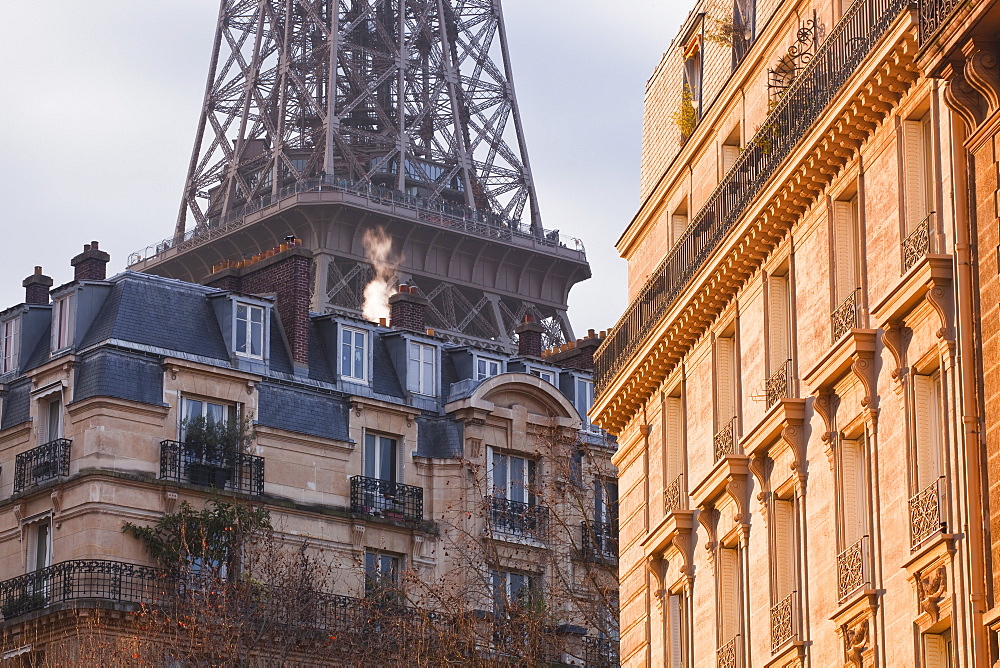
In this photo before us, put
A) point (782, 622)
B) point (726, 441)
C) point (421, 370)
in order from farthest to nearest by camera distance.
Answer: point (421, 370) < point (726, 441) < point (782, 622)

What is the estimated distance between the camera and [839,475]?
31.2 metres

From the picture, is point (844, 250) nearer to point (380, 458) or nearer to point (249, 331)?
point (249, 331)

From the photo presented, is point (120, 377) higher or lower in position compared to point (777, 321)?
higher

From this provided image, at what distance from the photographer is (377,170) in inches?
4220

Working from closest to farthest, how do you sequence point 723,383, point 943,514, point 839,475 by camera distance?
point 943,514, point 839,475, point 723,383

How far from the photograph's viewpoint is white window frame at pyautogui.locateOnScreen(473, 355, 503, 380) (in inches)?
2398

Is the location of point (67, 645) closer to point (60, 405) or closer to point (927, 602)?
point (60, 405)

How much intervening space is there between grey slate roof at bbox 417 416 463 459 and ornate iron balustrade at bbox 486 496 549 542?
5.30 feet

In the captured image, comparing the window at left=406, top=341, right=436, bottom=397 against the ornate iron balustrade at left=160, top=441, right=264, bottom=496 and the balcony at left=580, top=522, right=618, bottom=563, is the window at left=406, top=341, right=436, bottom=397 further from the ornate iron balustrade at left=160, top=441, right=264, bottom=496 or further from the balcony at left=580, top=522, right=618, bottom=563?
the ornate iron balustrade at left=160, top=441, right=264, bottom=496

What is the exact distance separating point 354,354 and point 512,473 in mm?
4758

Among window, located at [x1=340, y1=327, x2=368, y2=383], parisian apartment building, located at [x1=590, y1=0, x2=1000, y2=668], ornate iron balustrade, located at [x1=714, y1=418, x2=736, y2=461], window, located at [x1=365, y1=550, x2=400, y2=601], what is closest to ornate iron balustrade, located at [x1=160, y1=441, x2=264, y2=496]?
window, located at [x1=365, y1=550, x2=400, y2=601]

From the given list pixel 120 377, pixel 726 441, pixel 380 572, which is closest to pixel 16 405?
pixel 120 377

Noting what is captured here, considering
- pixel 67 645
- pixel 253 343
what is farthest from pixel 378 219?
pixel 67 645

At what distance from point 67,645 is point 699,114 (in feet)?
58.4
